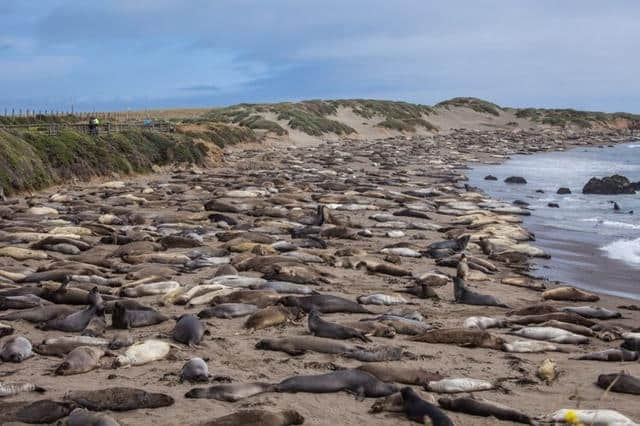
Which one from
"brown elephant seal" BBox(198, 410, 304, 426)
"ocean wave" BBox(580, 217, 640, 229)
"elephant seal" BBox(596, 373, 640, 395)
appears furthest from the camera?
"ocean wave" BBox(580, 217, 640, 229)

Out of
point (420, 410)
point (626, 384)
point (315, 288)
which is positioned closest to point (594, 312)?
point (626, 384)

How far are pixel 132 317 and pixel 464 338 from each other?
137 inches

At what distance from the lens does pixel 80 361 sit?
6.32 meters

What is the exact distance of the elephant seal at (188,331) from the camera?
7.25 metres

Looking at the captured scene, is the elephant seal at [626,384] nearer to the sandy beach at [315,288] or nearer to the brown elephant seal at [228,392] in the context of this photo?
the sandy beach at [315,288]

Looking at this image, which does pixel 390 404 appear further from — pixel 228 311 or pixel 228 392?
pixel 228 311

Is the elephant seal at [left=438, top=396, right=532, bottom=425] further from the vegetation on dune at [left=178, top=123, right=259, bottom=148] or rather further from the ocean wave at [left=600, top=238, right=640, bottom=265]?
the vegetation on dune at [left=178, top=123, right=259, bottom=148]

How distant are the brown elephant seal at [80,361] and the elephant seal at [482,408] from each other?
297cm

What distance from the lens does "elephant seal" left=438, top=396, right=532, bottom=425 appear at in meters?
5.36

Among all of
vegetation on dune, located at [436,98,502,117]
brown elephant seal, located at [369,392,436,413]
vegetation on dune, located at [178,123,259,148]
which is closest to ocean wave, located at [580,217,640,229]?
brown elephant seal, located at [369,392,436,413]

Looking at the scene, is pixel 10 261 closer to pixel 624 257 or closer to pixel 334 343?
pixel 334 343

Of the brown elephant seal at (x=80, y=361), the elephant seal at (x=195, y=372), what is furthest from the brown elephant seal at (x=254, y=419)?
the brown elephant seal at (x=80, y=361)

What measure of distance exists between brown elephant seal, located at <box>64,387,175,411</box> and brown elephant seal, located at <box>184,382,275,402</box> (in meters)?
0.22

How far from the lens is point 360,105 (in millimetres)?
76688
